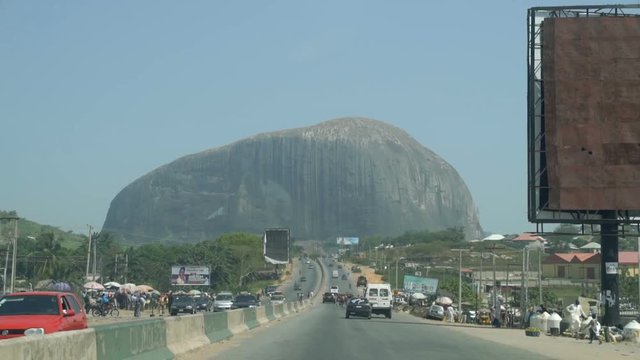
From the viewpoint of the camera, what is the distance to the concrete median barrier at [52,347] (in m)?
10.4

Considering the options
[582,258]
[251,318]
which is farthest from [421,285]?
[251,318]

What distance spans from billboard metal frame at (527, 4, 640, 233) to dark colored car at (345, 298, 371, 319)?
16.1 meters

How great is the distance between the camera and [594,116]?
43.1 metres

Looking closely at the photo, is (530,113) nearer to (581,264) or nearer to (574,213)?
(574,213)

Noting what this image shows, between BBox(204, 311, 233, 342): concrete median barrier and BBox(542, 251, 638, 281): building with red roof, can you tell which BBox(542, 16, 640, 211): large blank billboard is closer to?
BBox(204, 311, 233, 342): concrete median barrier

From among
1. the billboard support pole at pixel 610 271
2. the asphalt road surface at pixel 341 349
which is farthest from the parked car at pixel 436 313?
the asphalt road surface at pixel 341 349

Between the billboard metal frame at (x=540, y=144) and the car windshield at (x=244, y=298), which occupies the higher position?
the billboard metal frame at (x=540, y=144)

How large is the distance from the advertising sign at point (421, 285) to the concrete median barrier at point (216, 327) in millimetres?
89719

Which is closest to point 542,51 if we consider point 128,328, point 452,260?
point 128,328

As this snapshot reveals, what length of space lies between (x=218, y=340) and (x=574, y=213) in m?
23.2

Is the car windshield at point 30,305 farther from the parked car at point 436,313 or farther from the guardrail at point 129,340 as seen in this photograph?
the parked car at point 436,313

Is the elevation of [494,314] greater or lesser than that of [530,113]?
lesser

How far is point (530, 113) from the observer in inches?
1796

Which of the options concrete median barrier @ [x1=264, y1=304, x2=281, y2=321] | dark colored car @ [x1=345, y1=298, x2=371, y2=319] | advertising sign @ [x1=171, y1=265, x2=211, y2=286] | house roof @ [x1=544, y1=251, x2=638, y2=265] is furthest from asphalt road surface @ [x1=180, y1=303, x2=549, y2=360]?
house roof @ [x1=544, y1=251, x2=638, y2=265]
